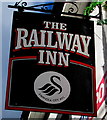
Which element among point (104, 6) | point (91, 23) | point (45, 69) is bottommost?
point (45, 69)

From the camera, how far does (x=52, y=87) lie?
4941 millimetres

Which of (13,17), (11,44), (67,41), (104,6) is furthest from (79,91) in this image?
(104,6)

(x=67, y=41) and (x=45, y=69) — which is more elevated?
(x=67, y=41)

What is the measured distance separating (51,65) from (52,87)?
42 centimetres

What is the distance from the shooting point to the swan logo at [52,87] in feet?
15.9

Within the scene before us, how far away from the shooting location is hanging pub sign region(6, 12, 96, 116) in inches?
189

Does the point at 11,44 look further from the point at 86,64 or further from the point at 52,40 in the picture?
the point at 86,64

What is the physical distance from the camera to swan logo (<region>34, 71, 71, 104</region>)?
4.83 metres

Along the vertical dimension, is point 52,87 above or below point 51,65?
below

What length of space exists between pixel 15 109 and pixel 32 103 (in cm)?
29

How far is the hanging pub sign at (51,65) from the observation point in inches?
189

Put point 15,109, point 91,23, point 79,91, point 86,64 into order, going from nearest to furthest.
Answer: point 15,109 → point 79,91 → point 86,64 → point 91,23

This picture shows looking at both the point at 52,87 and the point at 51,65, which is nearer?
the point at 52,87

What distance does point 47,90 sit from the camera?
4887 mm
